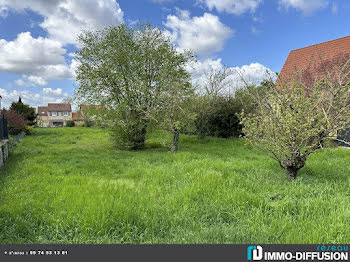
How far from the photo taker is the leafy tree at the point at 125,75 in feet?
43.3

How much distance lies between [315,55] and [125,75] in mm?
15228

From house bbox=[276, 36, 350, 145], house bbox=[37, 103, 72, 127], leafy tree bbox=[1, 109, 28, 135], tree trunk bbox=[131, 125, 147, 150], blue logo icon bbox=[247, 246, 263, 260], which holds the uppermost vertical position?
house bbox=[276, 36, 350, 145]

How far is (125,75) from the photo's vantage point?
13602 millimetres

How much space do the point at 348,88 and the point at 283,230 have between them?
4596 mm

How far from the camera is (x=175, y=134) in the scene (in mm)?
11734

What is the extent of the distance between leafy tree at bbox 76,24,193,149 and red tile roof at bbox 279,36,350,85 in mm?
8557

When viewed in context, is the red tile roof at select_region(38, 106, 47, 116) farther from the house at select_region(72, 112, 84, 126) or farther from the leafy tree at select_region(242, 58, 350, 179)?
the leafy tree at select_region(242, 58, 350, 179)

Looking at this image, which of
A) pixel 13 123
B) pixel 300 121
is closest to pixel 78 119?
pixel 13 123

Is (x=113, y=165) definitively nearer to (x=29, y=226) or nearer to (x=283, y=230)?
(x=29, y=226)

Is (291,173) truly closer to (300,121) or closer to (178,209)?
(300,121)

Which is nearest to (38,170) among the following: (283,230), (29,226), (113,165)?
(113,165)

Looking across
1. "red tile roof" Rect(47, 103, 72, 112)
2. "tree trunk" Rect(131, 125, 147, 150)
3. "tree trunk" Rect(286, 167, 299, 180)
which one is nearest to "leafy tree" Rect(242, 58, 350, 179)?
"tree trunk" Rect(286, 167, 299, 180)

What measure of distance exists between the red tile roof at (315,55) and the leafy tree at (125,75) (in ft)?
28.1

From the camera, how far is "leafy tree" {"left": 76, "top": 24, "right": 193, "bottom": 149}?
43.3 ft
